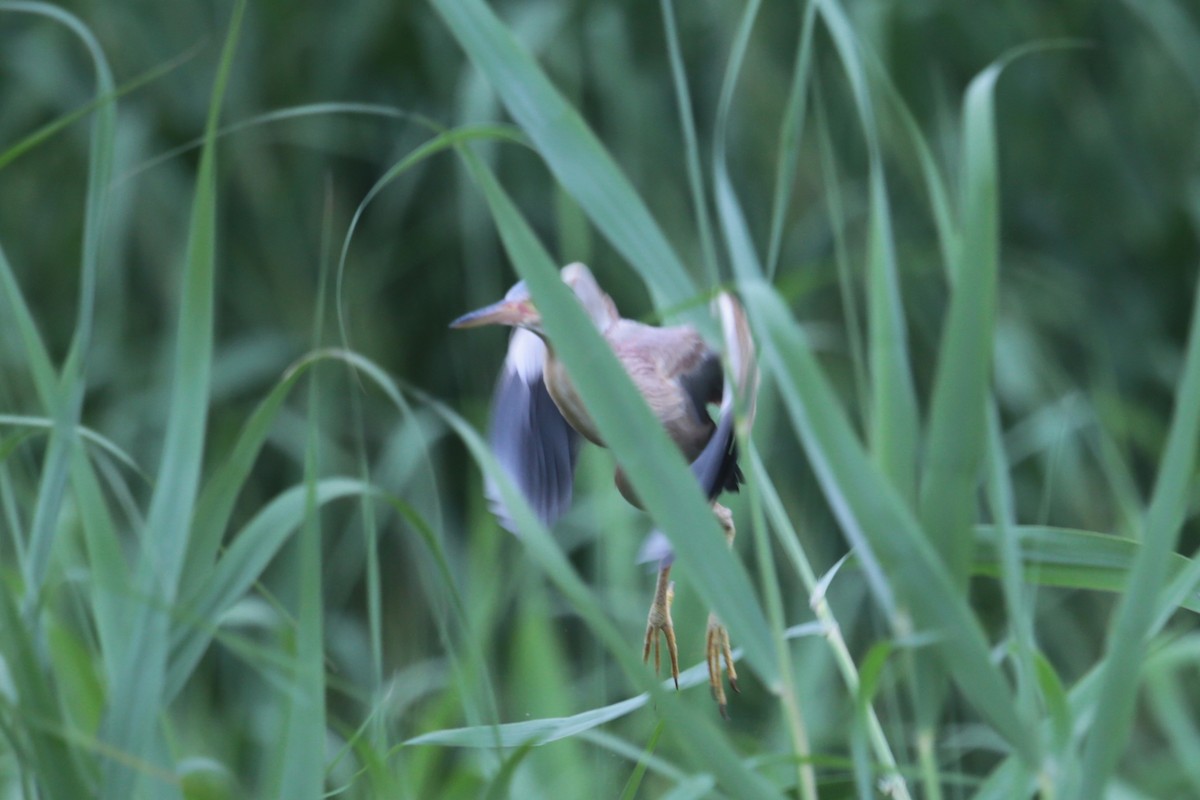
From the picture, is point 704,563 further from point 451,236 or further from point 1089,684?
point 451,236

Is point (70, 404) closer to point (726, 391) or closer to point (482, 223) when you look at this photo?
point (726, 391)

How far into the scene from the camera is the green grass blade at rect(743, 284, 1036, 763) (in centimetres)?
28

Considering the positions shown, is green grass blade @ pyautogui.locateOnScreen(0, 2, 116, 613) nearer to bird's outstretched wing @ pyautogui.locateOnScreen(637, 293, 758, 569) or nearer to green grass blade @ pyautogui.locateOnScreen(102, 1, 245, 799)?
green grass blade @ pyautogui.locateOnScreen(102, 1, 245, 799)

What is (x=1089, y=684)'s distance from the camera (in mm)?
391


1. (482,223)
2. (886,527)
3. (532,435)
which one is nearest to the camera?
(886,527)

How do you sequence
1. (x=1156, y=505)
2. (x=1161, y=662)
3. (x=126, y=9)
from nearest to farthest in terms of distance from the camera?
(x=1156, y=505) → (x=1161, y=662) → (x=126, y=9)

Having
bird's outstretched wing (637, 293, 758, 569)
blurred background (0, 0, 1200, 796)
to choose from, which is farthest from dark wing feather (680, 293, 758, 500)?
blurred background (0, 0, 1200, 796)

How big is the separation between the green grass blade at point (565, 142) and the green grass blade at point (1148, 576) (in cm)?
12

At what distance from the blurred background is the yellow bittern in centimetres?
71

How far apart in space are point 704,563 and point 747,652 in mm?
25

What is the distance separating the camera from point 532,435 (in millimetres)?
398

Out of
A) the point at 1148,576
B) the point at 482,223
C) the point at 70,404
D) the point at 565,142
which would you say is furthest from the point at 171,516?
the point at 482,223

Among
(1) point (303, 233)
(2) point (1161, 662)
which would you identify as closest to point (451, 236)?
(1) point (303, 233)

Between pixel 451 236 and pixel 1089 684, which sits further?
pixel 451 236
